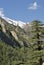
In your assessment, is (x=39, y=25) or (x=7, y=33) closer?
(x=39, y=25)

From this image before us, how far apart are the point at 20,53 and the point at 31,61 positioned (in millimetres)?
104679

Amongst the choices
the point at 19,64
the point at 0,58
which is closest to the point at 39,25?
the point at 19,64

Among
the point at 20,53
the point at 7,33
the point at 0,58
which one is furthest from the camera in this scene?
the point at 7,33

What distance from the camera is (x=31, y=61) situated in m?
37.2

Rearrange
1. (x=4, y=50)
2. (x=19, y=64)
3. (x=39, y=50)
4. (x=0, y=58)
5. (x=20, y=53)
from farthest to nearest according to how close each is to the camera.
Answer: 1. (x=20, y=53)
2. (x=4, y=50)
3. (x=0, y=58)
4. (x=19, y=64)
5. (x=39, y=50)

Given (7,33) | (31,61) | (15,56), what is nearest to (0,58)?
(15,56)

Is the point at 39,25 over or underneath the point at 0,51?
over

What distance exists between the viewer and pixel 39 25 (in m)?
32.8

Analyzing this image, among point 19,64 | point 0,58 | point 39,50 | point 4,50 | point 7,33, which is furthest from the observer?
point 7,33

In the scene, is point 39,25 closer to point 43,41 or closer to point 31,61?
point 43,41

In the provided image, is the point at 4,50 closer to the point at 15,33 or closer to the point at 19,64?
the point at 15,33

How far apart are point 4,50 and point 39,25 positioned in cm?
9944

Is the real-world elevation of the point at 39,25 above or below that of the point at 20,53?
above

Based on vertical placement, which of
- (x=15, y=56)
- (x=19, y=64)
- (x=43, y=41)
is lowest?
(x=15, y=56)
